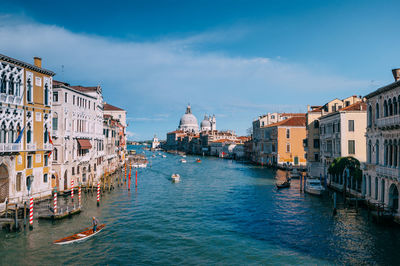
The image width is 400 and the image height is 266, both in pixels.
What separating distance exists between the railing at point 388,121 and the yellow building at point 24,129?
24.2m

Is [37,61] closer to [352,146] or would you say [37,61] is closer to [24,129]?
[24,129]

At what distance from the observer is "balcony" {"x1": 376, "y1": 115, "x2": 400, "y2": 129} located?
60.3 ft

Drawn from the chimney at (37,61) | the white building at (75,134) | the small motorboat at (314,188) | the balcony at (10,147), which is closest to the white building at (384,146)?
the small motorboat at (314,188)

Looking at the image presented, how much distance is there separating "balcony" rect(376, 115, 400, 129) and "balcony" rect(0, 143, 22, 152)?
2425cm

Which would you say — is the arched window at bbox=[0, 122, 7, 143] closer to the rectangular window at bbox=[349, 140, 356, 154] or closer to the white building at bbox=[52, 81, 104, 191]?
the white building at bbox=[52, 81, 104, 191]

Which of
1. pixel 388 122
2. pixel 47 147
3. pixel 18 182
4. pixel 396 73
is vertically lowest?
pixel 18 182

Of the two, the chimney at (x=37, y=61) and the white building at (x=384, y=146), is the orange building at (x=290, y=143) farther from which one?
the chimney at (x=37, y=61)

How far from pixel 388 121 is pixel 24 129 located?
24.6 m

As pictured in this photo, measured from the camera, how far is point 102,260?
49.6ft

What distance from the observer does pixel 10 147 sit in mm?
21141

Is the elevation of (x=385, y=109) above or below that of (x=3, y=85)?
below

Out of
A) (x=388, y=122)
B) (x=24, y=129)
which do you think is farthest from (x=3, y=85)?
(x=388, y=122)

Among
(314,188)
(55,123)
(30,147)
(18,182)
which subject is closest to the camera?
(18,182)

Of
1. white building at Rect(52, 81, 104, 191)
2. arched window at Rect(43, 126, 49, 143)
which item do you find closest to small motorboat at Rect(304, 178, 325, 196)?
white building at Rect(52, 81, 104, 191)
